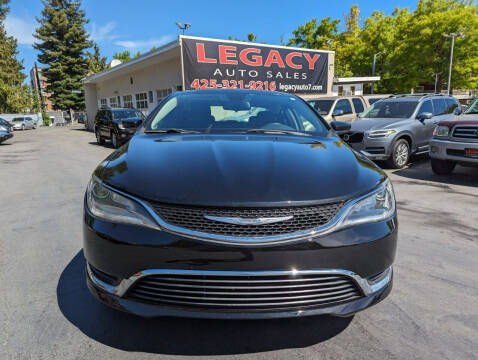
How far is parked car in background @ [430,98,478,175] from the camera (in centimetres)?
607

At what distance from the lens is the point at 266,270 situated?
1.62 m

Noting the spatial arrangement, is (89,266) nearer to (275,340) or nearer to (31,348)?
→ (31,348)

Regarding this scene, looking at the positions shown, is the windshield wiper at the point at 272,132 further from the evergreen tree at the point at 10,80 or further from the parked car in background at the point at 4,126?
the evergreen tree at the point at 10,80

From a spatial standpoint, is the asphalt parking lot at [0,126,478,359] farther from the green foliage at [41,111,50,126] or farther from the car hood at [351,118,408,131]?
the green foliage at [41,111,50,126]

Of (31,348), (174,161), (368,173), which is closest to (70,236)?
(31,348)

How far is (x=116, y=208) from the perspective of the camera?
183 centimetres

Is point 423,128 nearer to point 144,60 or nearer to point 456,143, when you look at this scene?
point 456,143

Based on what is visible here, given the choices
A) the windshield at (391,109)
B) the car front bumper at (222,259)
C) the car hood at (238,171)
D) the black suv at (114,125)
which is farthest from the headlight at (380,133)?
the black suv at (114,125)

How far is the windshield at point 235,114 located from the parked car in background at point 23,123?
46.4m

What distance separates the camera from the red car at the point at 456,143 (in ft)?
19.9

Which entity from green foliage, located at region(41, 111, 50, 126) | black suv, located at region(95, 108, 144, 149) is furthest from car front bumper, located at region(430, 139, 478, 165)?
green foliage, located at region(41, 111, 50, 126)

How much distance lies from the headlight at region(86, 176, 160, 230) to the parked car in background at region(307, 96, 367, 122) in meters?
9.27

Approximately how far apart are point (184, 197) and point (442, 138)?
6.56 meters

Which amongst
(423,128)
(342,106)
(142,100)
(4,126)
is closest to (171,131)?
(423,128)
